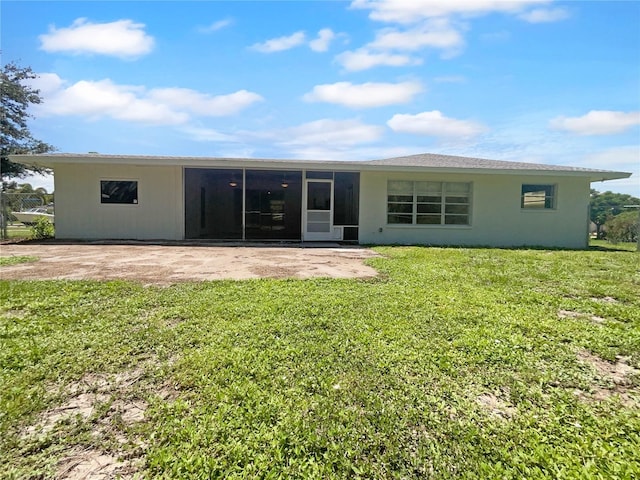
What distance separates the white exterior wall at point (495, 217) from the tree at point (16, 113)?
21.8m

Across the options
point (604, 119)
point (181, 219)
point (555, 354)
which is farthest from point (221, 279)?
point (604, 119)

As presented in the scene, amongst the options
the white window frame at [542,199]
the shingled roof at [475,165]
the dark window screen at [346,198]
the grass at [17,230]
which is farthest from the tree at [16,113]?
the white window frame at [542,199]

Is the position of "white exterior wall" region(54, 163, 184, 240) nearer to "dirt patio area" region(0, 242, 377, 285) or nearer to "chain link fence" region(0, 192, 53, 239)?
"dirt patio area" region(0, 242, 377, 285)

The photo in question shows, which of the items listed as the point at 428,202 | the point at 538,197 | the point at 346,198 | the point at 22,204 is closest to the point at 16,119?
the point at 22,204

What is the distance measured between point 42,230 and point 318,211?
364 inches

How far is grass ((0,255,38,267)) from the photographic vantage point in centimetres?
653

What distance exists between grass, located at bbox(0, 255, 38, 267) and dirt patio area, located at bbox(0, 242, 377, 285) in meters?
0.19

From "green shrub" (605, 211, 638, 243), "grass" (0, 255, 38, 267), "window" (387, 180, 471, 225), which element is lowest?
"grass" (0, 255, 38, 267)

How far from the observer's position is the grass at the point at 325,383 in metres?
1.75

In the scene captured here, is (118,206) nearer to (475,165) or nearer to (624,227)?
(475,165)

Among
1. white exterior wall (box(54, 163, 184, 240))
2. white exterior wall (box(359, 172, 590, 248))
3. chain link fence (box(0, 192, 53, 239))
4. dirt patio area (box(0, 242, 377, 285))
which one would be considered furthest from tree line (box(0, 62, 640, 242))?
dirt patio area (box(0, 242, 377, 285))

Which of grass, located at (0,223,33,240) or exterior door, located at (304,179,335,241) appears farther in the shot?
grass, located at (0,223,33,240)

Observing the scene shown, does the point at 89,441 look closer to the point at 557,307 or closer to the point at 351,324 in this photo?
the point at 351,324

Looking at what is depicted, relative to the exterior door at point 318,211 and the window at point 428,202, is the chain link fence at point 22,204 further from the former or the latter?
the window at point 428,202
